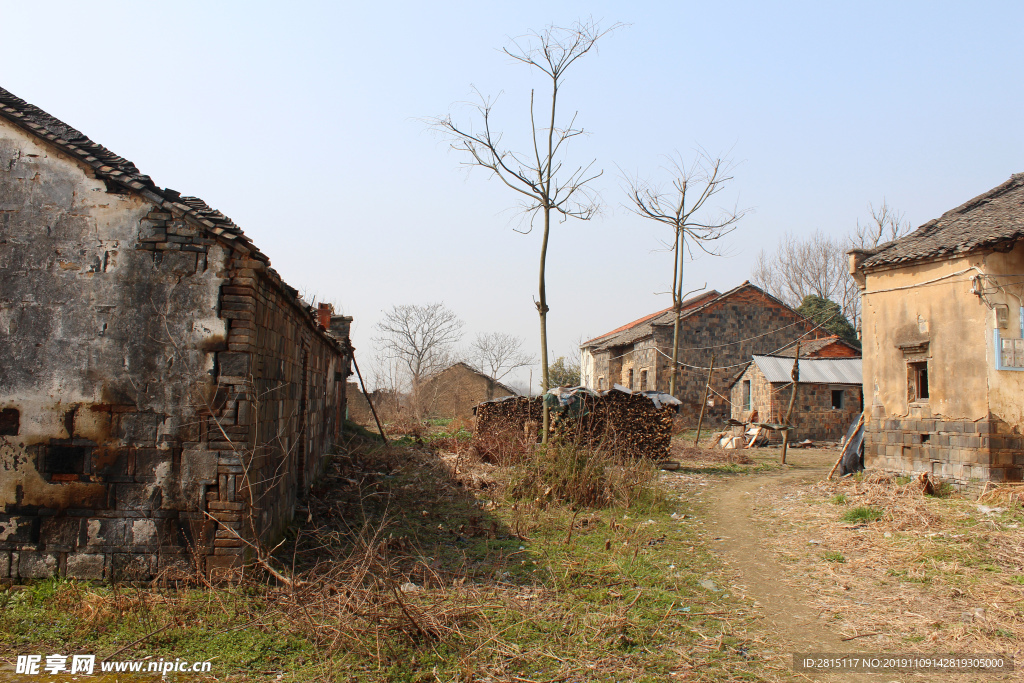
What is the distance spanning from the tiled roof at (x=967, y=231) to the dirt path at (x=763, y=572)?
4810 mm

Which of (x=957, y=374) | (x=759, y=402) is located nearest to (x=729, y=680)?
(x=957, y=374)

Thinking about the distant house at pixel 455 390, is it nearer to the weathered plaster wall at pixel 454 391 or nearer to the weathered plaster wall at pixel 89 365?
the weathered plaster wall at pixel 454 391

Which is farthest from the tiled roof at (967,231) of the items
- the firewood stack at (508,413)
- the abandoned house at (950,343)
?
the firewood stack at (508,413)

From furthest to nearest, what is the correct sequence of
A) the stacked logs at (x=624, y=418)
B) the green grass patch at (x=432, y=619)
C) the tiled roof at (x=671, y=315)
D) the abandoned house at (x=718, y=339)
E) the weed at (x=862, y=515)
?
the tiled roof at (x=671, y=315), the abandoned house at (x=718, y=339), the stacked logs at (x=624, y=418), the weed at (x=862, y=515), the green grass patch at (x=432, y=619)

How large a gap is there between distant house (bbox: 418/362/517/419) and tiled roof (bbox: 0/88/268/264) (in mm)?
27260

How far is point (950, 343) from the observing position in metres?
11.3

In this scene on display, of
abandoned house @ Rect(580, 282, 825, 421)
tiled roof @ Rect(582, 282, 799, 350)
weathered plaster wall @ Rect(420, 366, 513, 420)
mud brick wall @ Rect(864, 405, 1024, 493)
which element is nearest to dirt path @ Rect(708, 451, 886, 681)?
mud brick wall @ Rect(864, 405, 1024, 493)

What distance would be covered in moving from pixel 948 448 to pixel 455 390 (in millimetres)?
26121

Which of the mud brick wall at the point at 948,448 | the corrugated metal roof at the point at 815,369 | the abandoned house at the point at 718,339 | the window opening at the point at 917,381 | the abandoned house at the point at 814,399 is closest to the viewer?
the mud brick wall at the point at 948,448

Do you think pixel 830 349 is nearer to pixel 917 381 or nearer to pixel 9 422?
pixel 917 381

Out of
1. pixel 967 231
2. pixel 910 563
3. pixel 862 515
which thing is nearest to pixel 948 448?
pixel 862 515

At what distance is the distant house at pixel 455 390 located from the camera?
34.1m

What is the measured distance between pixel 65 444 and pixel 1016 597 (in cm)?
893

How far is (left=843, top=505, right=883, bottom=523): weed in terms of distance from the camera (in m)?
A: 9.60
